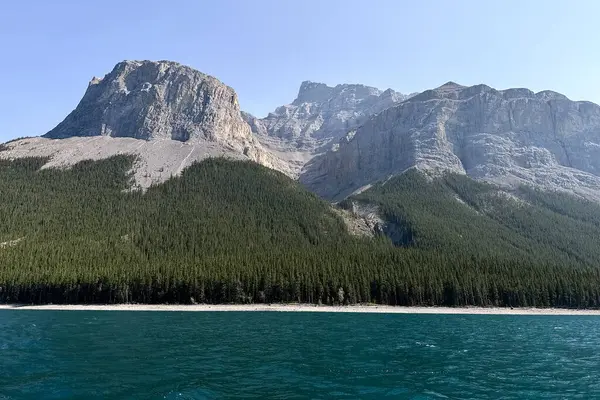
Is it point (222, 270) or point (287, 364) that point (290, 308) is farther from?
point (287, 364)

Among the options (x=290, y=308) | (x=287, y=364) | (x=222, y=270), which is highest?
(x=222, y=270)

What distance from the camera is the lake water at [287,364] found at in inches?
1141

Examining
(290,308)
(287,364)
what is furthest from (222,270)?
(287,364)

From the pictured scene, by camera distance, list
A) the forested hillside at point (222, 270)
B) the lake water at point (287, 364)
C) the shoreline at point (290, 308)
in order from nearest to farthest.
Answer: the lake water at point (287, 364) < the shoreline at point (290, 308) < the forested hillside at point (222, 270)

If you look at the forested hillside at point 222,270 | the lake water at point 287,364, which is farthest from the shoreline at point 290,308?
the lake water at point 287,364

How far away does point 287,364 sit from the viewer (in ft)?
124

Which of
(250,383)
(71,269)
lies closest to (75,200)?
(71,269)

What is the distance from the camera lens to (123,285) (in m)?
118

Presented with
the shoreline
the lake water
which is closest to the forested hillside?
the shoreline

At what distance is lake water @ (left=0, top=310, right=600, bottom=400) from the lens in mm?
28984

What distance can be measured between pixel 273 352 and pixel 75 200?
17797cm

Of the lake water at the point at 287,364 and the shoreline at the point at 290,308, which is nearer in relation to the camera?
the lake water at the point at 287,364

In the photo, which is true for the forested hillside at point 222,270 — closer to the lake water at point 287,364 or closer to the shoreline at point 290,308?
the shoreline at point 290,308

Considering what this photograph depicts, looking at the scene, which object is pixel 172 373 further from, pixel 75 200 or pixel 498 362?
pixel 75 200
